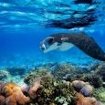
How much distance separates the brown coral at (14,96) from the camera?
23.9ft

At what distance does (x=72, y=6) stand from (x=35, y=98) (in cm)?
1592

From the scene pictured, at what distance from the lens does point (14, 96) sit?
740cm

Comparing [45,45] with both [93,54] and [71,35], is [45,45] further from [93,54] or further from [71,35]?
[93,54]

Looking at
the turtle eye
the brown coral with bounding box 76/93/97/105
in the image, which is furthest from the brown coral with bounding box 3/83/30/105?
the turtle eye

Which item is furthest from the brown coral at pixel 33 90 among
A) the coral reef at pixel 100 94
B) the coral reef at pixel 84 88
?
the coral reef at pixel 100 94

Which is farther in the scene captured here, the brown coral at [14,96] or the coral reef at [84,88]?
the coral reef at [84,88]

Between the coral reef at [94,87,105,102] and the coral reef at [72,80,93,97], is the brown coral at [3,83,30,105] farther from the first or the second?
the coral reef at [94,87,105,102]

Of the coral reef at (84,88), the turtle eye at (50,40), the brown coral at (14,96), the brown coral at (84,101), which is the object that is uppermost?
the turtle eye at (50,40)

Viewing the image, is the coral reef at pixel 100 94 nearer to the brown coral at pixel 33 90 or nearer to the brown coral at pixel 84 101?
the brown coral at pixel 84 101

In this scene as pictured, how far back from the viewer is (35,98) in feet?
24.2

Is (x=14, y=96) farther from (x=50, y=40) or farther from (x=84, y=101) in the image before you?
(x=50, y=40)

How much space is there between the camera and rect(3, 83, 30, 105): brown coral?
23.9ft

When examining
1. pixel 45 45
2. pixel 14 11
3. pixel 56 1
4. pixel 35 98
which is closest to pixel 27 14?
pixel 14 11

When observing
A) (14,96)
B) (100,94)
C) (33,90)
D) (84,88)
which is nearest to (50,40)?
(84,88)
